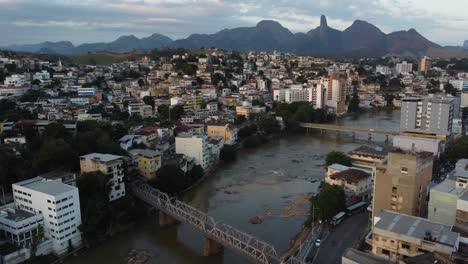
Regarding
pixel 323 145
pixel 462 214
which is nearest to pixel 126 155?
pixel 462 214

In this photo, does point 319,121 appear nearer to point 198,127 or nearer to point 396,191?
point 198,127

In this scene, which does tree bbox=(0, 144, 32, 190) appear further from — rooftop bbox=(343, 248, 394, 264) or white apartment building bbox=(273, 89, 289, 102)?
white apartment building bbox=(273, 89, 289, 102)

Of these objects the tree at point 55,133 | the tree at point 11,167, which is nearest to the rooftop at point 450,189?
the tree at point 11,167

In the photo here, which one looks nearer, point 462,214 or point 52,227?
point 462,214

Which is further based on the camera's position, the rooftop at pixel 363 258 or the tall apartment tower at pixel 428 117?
the tall apartment tower at pixel 428 117

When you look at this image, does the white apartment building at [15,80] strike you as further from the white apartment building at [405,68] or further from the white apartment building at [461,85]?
the white apartment building at [405,68]

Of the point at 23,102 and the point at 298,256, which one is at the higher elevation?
the point at 23,102

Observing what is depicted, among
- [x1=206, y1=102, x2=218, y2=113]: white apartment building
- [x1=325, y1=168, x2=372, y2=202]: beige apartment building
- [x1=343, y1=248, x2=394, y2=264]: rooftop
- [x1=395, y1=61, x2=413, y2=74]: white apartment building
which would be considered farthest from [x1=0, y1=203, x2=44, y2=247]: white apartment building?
[x1=395, y1=61, x2=413, y2=74]: white apartment building
